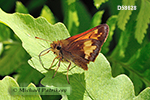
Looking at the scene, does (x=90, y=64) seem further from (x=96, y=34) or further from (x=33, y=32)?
(x=33, y=32)

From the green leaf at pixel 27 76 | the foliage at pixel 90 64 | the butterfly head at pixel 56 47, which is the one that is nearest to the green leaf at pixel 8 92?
the foliage at pixel 90 64

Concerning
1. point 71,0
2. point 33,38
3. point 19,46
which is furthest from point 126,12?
point 19,46

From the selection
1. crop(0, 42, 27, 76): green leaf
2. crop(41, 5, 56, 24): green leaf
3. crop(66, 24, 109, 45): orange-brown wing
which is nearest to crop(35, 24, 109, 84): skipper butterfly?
crop(66, 24, 109, 45): orange-brown wing

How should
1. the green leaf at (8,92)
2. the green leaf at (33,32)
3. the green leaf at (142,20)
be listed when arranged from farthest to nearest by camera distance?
the green leaf at (142,20) → the green leaf at (33,32) → the green leaf at (8,92)

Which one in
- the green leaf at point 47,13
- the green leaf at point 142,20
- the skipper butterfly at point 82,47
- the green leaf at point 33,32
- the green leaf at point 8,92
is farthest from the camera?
the green leaf at point 47,13

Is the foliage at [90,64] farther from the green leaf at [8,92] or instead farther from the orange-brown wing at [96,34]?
the orange-brown wing at [96,34]

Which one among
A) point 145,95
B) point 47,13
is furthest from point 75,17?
point 145,95

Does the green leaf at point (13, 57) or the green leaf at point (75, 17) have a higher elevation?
the green leaf at point (75, 17)

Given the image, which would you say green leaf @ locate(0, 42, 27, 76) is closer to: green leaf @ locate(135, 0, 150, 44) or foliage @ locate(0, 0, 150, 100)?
foliage @ locate(0, 0, 150, 100)
